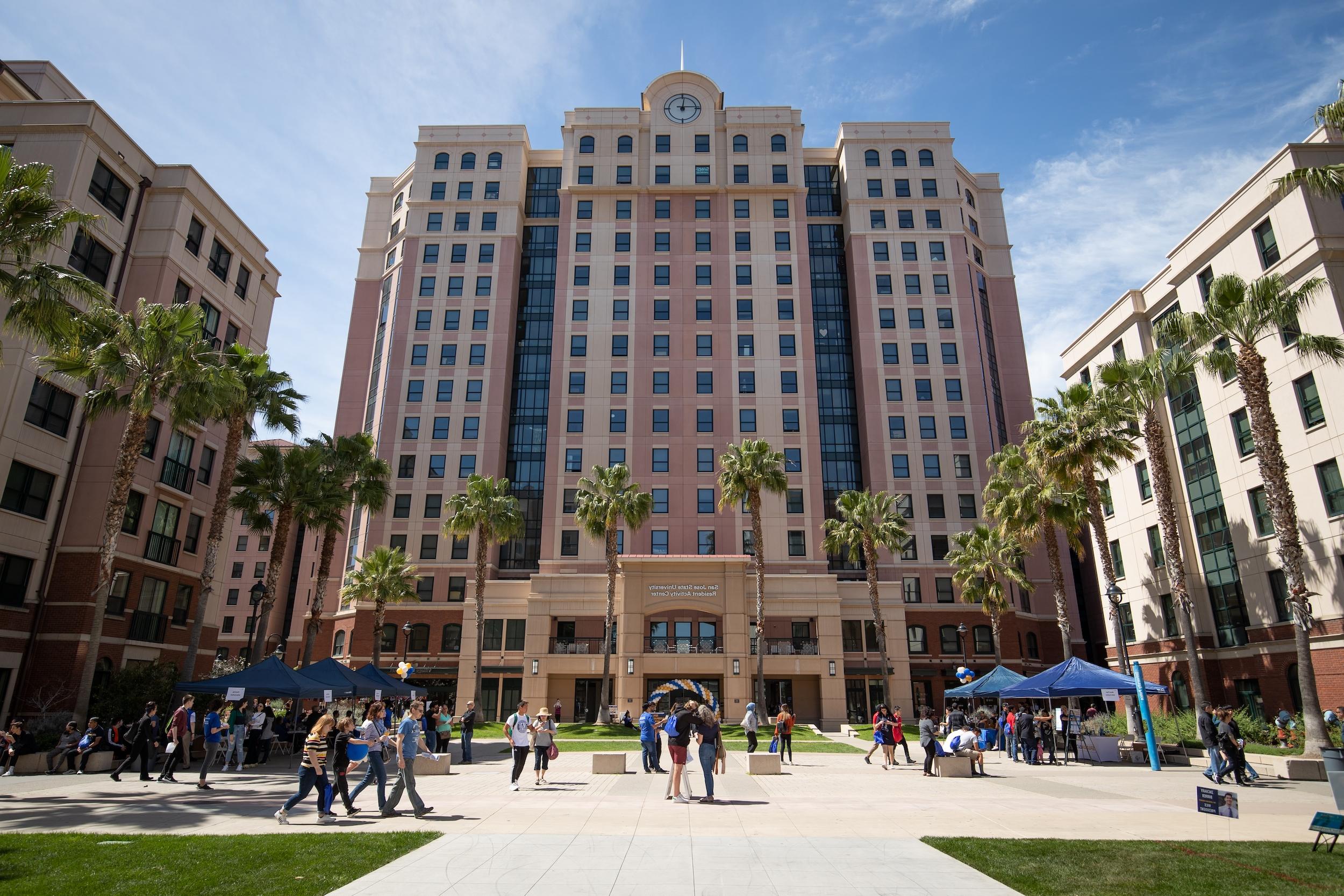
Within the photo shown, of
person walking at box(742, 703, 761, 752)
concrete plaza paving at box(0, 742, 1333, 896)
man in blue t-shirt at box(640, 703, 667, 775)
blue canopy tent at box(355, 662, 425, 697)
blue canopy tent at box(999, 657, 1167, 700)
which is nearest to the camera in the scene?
concrete plaza paving at box(0, 742, 1333, 896)

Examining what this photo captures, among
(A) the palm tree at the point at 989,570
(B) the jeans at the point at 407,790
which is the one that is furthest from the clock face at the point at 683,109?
(B) the jeans at the point at 407,790

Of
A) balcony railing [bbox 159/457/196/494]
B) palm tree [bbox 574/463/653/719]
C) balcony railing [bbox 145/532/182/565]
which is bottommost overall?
balcony railing [bbox 145/532/182/565]

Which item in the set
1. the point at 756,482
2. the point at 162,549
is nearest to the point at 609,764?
the point at 162,549

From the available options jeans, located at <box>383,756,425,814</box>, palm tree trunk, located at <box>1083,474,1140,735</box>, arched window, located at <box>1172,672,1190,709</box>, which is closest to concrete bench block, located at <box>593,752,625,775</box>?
jeans, located at <box>383,756,425,814</box>

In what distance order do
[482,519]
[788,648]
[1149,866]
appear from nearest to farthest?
[1149,866] < [482,519] < [788,648]

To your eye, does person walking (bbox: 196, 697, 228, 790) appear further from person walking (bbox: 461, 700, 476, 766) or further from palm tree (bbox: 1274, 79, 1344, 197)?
palm tree (bbox: 1274, 79, 1344, 197)

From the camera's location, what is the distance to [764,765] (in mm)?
23062

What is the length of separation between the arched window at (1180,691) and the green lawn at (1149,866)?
32.0 m

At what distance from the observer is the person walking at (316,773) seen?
13898 mm

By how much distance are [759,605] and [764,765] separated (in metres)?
22.7

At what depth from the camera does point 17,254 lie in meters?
19.5

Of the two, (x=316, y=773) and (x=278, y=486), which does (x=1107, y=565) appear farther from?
(x=278, y=486)

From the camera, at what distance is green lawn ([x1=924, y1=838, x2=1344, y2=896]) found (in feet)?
32.1

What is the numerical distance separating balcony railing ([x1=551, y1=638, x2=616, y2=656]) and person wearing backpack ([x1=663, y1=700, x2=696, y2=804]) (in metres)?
34.4
